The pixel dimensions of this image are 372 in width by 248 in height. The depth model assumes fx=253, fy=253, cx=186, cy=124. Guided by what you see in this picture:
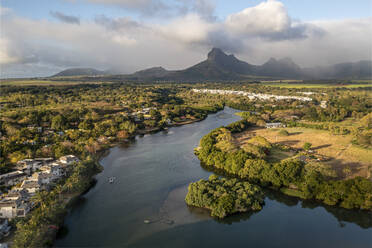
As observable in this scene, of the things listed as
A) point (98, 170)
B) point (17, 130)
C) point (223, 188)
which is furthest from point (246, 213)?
point (17, 130)

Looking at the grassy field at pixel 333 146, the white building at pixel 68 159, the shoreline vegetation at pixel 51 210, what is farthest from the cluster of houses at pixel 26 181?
the grassy field at pixel 333 146

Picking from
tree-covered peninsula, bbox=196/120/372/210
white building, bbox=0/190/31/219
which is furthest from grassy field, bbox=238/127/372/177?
white building, bbox=0/190/31/219

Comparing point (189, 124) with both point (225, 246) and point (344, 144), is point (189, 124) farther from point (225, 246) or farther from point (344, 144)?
point (225, 246)

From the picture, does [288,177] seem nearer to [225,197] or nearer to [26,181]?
[225,197]

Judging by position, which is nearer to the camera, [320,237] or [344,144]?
[320,237]

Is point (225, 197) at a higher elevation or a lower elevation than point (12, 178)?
lower

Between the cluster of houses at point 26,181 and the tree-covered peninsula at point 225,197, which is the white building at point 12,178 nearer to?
the cluster of houses at point 26,181

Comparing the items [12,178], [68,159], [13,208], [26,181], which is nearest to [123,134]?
[68,159]

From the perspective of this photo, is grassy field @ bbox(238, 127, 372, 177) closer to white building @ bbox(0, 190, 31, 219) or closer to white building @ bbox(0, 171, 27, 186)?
white building @ bbox(0, 190, 31, 219)
